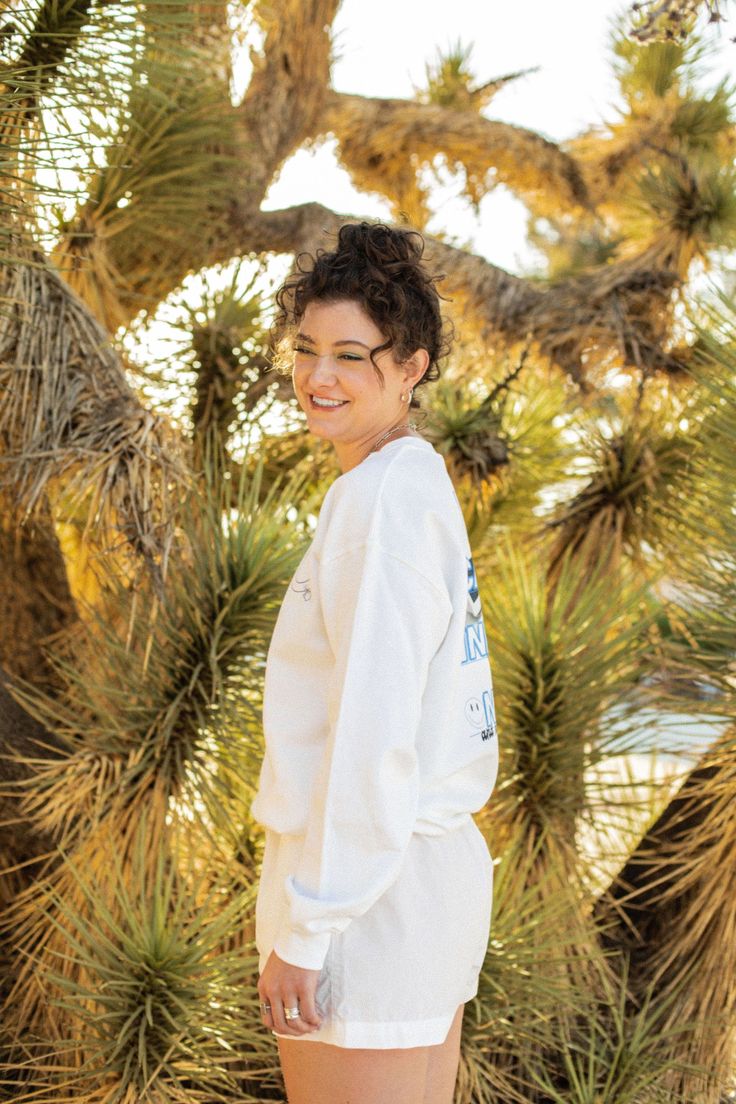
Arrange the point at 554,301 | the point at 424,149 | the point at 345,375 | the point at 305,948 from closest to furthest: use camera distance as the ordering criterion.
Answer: the point at 305,948 → the point at 345,375 → the point at 554,301 → the point at 424,149

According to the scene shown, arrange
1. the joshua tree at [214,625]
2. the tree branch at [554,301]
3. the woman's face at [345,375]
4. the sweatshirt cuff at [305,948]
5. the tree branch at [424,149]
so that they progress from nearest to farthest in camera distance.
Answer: the sweatshirt cuff at [305,948]
the woman's face at [345,375]
the joshua tree at [214,625]
the tree branch at [554,301]
the tree branch at [424,149]

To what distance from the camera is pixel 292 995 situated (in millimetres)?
1206

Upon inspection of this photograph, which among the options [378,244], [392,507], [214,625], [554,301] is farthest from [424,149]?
[392,507]

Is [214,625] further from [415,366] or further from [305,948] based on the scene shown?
[305,948]

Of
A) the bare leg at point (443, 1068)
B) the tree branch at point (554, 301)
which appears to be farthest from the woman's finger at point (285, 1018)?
the tree branch at point (554, 301)

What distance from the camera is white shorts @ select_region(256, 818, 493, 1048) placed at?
1.25 m

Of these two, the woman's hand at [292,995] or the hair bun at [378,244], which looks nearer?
the woman's hand at [292,995]

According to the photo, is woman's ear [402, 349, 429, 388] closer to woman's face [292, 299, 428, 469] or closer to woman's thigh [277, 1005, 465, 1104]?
woman's face [292, 299, 428, 469]

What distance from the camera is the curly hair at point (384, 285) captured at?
4.65 ft

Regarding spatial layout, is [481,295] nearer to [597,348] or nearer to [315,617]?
[597,348]

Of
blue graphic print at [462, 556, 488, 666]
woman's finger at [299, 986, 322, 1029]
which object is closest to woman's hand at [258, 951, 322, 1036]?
woman's finger at [299, 986, 322, 1029]

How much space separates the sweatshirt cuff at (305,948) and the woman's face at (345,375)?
0.60 meters

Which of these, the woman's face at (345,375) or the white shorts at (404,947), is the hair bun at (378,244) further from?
the white shorts at (404,947)

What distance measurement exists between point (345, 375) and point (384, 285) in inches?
4.9
